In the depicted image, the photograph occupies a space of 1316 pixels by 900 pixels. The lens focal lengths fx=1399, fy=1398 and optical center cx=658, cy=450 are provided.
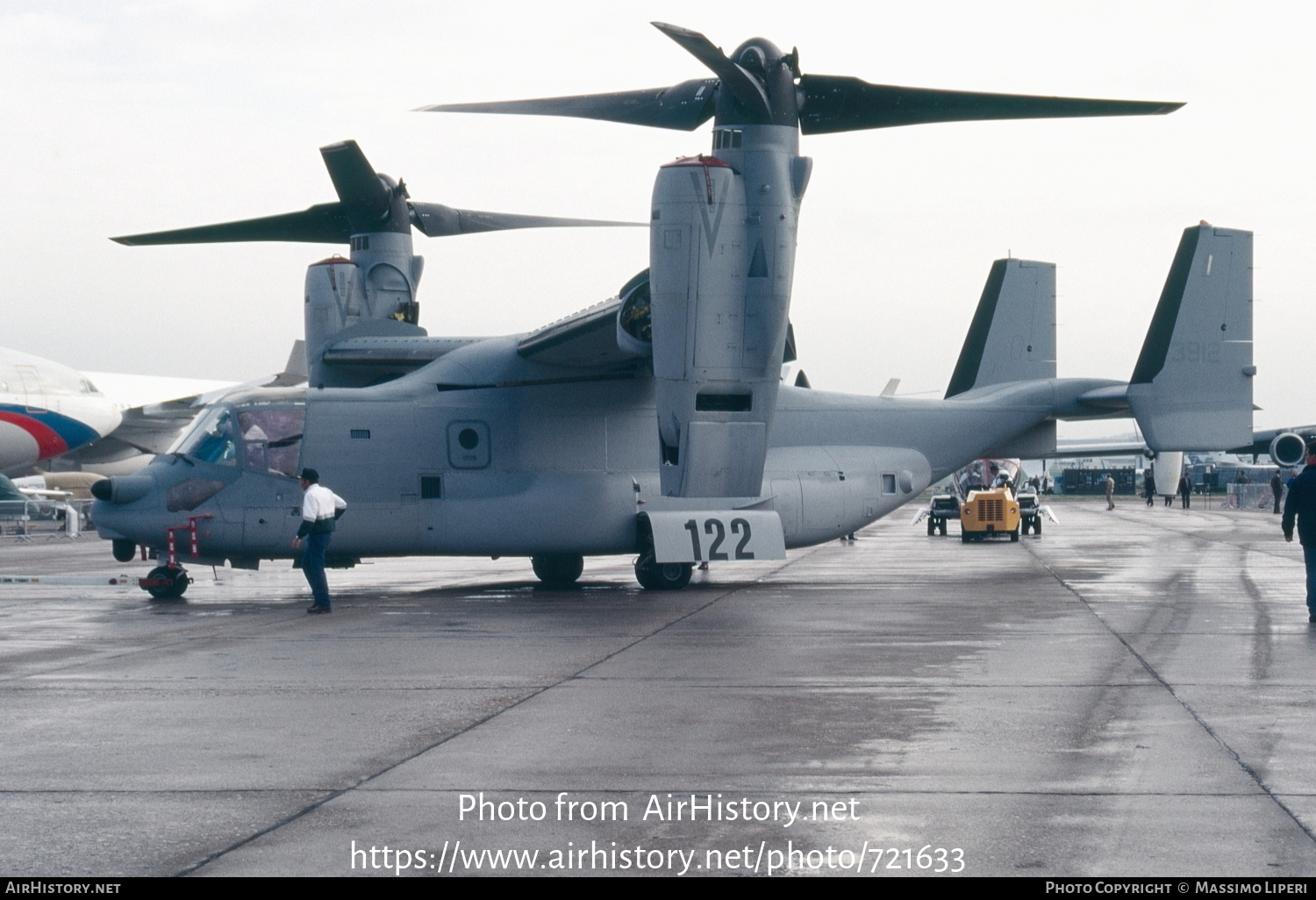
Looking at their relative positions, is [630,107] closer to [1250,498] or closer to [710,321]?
[710,321]

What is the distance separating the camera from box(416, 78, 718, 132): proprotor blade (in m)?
17.5

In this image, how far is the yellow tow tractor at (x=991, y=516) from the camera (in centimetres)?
3412

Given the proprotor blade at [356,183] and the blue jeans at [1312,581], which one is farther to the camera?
the proprotor blade at [356,183]

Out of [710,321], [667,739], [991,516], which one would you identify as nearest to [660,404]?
[710,321]

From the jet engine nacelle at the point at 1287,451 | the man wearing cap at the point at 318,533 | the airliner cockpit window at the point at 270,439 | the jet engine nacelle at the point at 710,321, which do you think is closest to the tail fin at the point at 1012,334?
the jet engine nacelle at the point at 710,321

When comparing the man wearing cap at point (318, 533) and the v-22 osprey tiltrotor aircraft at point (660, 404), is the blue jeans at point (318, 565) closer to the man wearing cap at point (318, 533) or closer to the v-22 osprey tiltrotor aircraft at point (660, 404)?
the man wearing cap at point (318, 533)

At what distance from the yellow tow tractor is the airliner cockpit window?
20.3 metres

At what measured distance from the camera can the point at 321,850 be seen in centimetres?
523

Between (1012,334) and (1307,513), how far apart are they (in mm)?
9978

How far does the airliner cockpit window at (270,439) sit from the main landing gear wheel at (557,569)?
3932 mm

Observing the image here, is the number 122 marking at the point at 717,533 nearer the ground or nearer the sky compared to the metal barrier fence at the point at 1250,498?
nearer the sky

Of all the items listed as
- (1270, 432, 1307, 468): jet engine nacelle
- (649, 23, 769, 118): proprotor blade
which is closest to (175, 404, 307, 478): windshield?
(649, 23, 769, 118): proprotor blade

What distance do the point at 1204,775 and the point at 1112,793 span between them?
642mm

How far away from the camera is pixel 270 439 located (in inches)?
689
